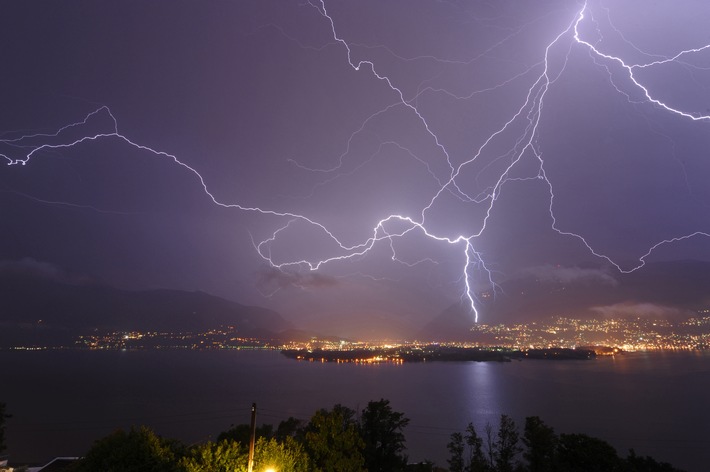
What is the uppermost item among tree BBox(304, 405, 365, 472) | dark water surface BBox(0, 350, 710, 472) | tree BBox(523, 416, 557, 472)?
A: tree BBox(304, 405, 365, 472)

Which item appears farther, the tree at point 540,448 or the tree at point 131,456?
the tree at point 540,448

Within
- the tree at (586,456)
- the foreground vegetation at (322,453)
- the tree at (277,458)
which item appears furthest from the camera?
the tree at (586,456)

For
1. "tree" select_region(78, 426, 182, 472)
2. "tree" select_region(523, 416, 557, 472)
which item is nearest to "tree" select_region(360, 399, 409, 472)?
"tree" select_region(523, 416, 557, 472)

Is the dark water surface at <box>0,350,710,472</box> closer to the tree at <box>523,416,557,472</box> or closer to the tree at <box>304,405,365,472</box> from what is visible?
the tree at <box>304,405,365,472</box>

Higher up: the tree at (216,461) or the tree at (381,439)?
the tree at (216,461)

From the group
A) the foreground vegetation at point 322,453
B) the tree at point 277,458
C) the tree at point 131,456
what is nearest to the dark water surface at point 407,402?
the foreground vegetation at point 322,453

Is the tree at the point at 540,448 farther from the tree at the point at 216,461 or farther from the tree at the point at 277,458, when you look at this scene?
the tree at the point at 216,461

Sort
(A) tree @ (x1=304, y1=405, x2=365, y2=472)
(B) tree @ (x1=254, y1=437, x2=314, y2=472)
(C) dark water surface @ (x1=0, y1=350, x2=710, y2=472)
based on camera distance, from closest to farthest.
Result: (B) tree @ (x1=254, y1=437, x2=314, y2=472)
(A) tree @ (x1=304, y1=405, x2=365, y2=472)
(C) dark water surface @ (x1=0, y1=350, x2=710, y2=472)
